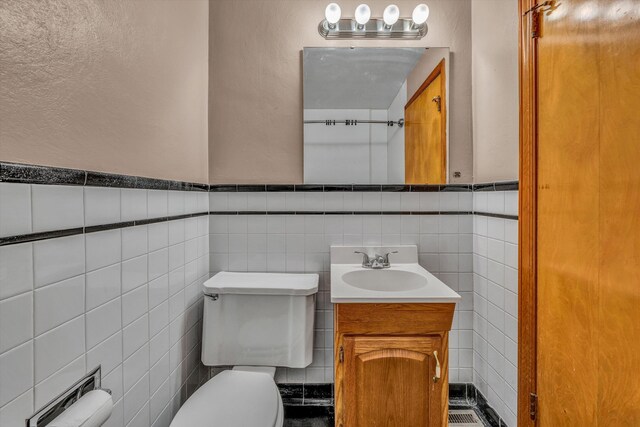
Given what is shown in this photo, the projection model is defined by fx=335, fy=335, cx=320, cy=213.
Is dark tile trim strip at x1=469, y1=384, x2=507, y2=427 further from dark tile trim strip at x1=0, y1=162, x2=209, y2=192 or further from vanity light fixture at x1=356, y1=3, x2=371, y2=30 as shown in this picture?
vanity light fixture at x1=356, y1=3, x2=371, y2=30

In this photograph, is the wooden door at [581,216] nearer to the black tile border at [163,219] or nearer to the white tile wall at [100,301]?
the black tile border at [163,219]

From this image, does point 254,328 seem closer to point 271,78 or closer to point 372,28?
point 271,78

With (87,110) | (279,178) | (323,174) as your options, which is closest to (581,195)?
(323,174)

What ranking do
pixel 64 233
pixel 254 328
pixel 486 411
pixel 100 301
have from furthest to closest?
1. pixel 486 411
2. pixel 254 328
3. pixel 100 301
4. pixel 64 233

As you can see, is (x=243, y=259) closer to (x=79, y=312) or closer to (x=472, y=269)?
(x=79, y=312)

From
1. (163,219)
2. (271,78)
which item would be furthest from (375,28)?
(163,219)

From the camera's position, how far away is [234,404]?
116 centimetres

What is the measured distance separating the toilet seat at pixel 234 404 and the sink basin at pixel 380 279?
59 centimetres

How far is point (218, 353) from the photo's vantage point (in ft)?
5.01

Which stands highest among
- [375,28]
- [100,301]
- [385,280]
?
[375,28]

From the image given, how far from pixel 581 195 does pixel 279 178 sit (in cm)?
131

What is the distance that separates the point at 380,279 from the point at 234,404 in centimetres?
86

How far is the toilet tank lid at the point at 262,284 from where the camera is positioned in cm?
151

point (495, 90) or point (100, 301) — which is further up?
point (495, 90)
